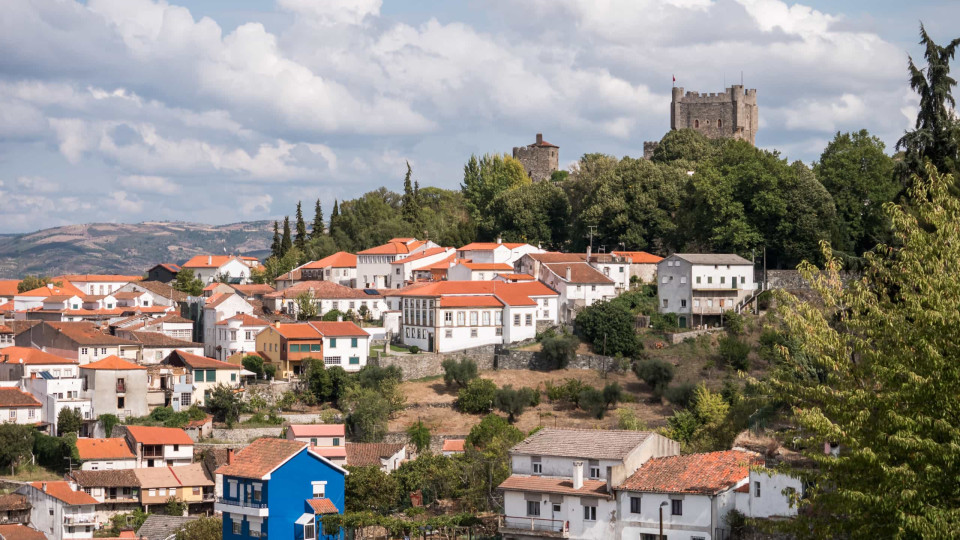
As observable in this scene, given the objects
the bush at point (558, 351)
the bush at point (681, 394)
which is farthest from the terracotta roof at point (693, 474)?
the bush at point (558, 351)

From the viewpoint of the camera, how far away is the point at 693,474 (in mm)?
32406

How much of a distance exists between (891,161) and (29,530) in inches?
1969

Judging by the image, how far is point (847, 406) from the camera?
1997 cm

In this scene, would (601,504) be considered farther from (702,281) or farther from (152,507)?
(702,281)

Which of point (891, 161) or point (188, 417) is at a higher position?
point (891, 161)

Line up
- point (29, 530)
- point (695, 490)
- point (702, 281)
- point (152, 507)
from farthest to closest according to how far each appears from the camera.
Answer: point (702, 281), point (152, 507), point (29, 530), point (695, 490)

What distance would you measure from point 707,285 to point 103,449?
33.6m

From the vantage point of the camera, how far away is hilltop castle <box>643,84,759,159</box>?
98125mm

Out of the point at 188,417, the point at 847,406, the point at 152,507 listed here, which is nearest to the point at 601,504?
the point at 847,406

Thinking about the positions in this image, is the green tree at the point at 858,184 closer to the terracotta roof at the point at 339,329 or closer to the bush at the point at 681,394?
the bush at the point at 681,394

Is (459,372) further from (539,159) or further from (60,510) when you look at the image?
(539,159)

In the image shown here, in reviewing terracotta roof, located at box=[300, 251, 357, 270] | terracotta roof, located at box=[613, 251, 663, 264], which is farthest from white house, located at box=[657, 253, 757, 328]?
terracotta roof, located at box=[300, 251, 357, 270]

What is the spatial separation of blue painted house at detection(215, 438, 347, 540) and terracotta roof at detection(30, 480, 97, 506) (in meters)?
11.8

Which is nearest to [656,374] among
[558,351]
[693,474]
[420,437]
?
[558,351]
